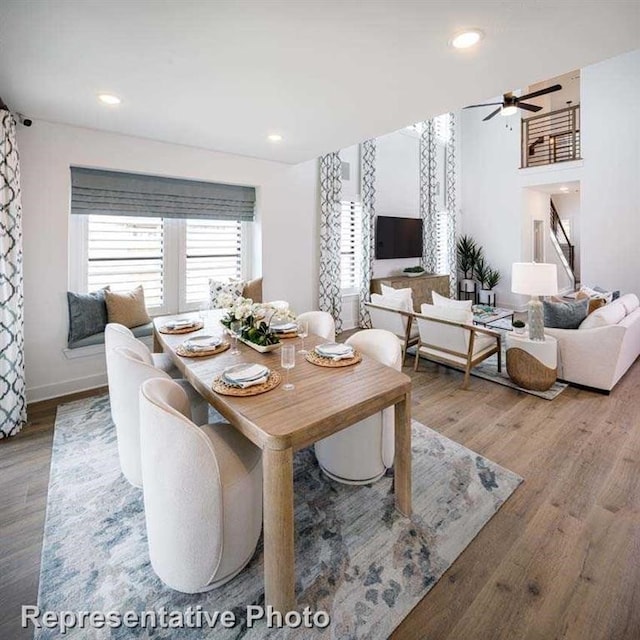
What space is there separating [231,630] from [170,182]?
4.16m

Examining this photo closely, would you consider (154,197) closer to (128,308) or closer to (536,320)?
(128,308)

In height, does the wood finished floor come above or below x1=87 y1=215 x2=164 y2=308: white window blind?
below

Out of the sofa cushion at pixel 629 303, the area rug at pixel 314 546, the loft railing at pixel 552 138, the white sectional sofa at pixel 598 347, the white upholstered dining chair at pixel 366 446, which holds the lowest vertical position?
the area rug at pixel 314 546

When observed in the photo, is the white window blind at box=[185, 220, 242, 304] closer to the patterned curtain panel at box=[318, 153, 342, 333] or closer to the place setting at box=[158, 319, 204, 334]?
the patterned curtain panel at box=[318, 153, 342, 333]

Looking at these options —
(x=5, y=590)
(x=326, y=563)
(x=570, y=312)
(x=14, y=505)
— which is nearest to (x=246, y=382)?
(x=326, y=563)

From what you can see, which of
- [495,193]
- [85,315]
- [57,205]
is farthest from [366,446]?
[495,193]

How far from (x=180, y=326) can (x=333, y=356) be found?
4.67ft

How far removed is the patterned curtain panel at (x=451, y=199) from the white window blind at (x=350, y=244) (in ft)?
8.88

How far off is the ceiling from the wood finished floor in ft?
8.31

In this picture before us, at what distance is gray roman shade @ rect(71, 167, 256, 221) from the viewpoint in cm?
360

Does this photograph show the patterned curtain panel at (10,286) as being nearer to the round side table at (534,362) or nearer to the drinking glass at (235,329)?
the drinking glass at (235,329)

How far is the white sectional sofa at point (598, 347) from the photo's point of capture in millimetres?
3295

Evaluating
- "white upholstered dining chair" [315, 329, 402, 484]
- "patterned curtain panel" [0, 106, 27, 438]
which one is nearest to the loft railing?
"white upholstered dining chair" [315, 329, 402, 484]

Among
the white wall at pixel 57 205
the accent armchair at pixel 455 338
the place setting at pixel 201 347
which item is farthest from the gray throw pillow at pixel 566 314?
the white wall at pixel 57 205
